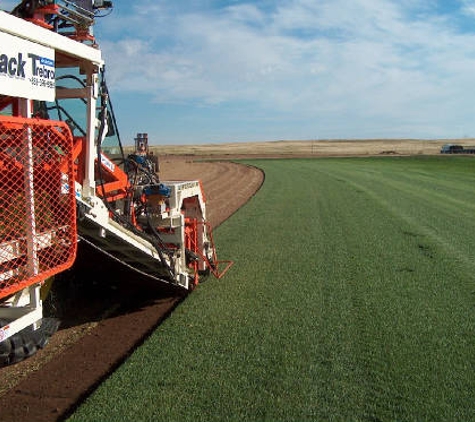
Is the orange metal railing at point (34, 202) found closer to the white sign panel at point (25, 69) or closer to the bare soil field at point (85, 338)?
the white sign panel at point (25, 69)

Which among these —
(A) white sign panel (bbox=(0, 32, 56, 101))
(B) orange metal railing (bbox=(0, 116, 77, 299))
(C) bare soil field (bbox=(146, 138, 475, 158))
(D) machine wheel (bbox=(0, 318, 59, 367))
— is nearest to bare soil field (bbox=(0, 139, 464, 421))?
(D) machine wheel (bbox=(0, 318, 59, 367))

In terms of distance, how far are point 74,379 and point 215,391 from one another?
1.31 meters

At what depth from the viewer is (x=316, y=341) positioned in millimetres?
4914

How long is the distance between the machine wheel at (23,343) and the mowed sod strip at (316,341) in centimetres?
67

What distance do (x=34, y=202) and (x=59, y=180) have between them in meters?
0.27

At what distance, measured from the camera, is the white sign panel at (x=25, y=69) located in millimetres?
3242

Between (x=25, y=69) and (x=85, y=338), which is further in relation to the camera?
(x=85, y=338)

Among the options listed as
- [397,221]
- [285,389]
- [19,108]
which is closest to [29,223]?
[19,108]

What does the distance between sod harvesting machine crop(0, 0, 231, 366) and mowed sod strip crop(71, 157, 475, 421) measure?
0.80 m

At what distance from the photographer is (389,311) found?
5.73m

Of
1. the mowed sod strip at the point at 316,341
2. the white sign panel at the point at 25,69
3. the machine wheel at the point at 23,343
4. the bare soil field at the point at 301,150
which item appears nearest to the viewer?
the white sign panel at the point at 25,69

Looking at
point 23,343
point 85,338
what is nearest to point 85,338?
point 85,338

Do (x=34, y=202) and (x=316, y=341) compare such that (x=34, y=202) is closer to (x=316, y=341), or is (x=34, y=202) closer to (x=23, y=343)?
(x=23, y=343)

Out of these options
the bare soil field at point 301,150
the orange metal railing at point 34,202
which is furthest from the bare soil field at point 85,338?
the bare soil field at point 301,150
